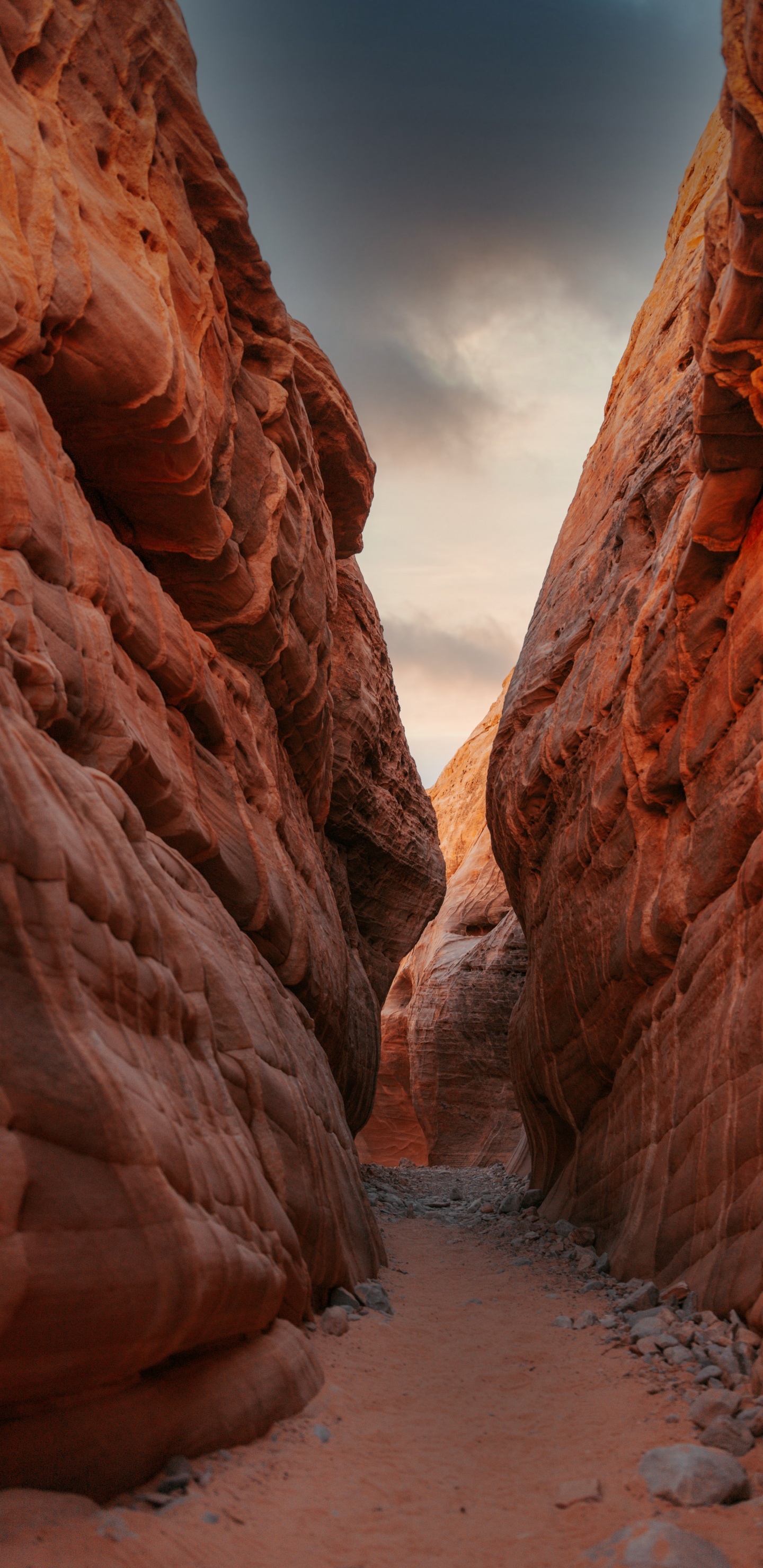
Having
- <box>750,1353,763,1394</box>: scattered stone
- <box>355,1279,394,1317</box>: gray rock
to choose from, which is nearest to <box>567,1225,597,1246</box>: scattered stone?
<box>355,1279,394,1317</box>: gray rock

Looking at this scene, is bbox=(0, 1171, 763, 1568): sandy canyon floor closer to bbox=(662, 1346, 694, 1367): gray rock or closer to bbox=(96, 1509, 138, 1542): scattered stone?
bbox=(96, 1509, 138, 1542): scattered stone

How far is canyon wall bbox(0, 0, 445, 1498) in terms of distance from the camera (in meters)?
4.20

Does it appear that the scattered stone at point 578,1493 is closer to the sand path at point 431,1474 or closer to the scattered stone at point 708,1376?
the sand path at point 431,1474

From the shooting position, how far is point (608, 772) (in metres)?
12.9

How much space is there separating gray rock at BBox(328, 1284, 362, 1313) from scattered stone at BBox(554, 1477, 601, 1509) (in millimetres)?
3613

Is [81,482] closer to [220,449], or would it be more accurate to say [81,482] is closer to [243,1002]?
[220,449]

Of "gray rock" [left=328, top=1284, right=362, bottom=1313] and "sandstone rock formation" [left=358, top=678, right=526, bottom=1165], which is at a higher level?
"sandstone rock formation" [left=358, top=678, right=526, bottom=1165]

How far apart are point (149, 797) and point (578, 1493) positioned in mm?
5807

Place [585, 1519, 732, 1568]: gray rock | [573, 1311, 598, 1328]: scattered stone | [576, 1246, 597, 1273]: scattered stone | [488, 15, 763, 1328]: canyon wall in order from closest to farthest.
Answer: [585, 1519, 732, 1568]: gray rock < [488, 15, 763, 1328]: canyon wall < [573, 1311, 598, 1328]: scattered stone < [576, 1246, 597, 1273]: scattered stone

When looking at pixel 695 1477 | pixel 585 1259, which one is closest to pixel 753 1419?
pixel 695 1477

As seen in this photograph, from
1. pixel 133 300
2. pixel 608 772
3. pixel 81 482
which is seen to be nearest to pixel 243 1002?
pixel 81 482

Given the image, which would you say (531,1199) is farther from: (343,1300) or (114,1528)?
(114,1528)

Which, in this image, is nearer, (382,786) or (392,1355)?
(392,1355)

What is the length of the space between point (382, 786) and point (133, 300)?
1499cm
